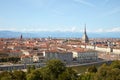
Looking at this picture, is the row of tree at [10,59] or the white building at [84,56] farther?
the white building at [84,56]

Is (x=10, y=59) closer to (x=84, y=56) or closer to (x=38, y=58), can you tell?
(x=38, y=58)

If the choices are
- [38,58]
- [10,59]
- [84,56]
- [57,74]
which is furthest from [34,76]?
[84,56]

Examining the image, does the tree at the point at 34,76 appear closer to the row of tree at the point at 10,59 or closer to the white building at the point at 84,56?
the row of tree at the point at 10,59

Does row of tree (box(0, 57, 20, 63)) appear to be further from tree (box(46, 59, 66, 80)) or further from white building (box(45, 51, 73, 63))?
tree (box(46, 59, 66, 80))

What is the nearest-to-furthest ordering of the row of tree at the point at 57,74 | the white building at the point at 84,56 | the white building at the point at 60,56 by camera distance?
the row of tree at the point at 57,74 → the white building at the point at 60,56 → the white building at the point at 84,56

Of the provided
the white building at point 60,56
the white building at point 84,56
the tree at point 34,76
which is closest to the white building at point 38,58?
the white building at point 60,56

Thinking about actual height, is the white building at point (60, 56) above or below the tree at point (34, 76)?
below

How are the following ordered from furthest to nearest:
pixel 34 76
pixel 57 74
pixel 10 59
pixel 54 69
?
pixel 10 59
pixel 54 69
pixel 57 74
pixel 34 76

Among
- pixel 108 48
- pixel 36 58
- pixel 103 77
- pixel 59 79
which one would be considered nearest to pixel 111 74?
pixel 103 77

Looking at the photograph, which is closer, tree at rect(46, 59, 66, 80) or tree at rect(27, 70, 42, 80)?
tree at rect(27, 70, 42, 80)

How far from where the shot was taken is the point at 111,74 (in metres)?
12.8

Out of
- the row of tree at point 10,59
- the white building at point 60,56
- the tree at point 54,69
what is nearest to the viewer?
the tree at point 54,69

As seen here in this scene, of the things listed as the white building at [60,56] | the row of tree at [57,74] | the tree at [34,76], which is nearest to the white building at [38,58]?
the white building at [60,56]

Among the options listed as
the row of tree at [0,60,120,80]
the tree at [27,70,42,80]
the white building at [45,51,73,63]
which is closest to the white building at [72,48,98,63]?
the white building at [45,51,73,63]
